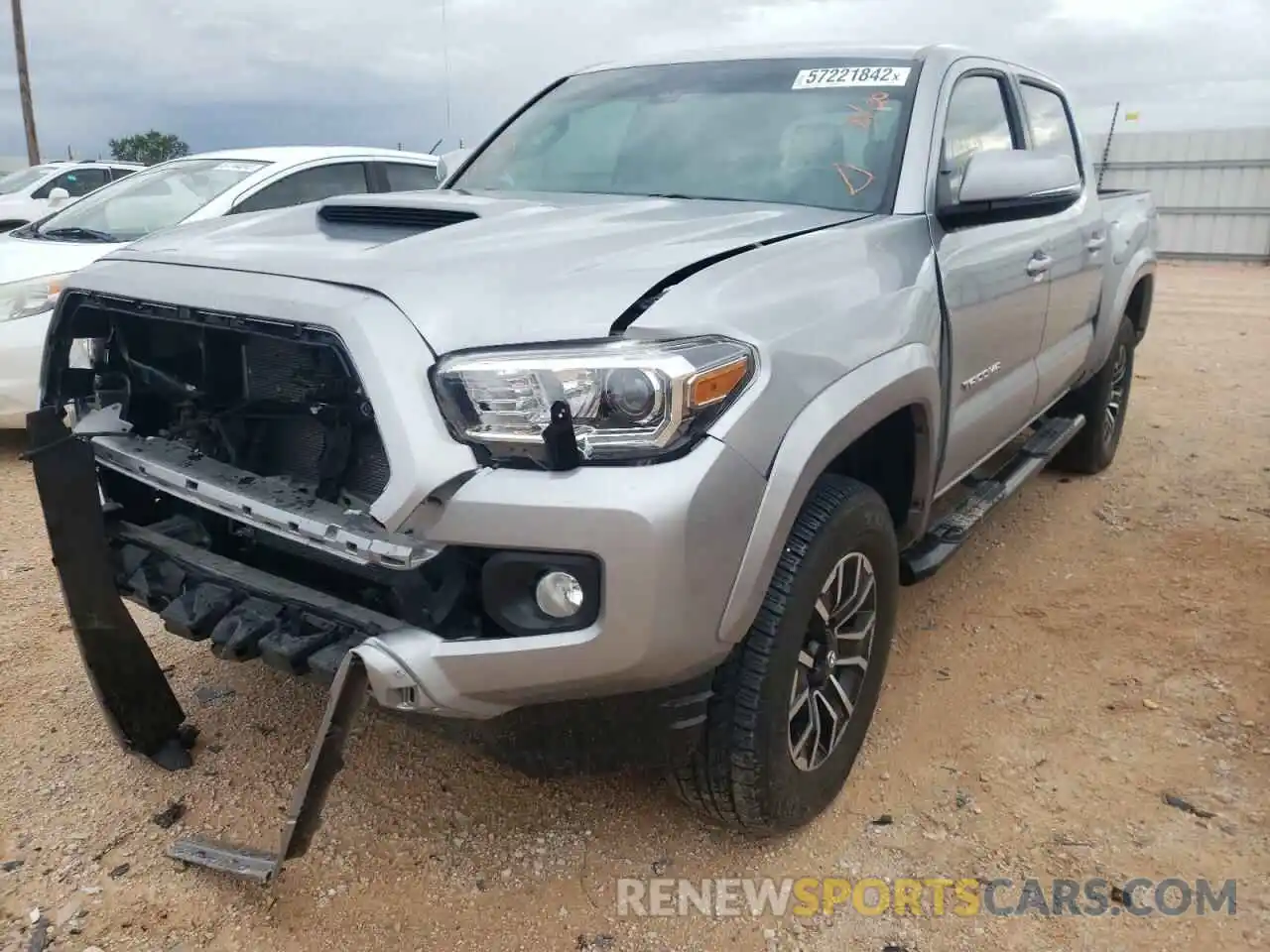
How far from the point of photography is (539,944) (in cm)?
214

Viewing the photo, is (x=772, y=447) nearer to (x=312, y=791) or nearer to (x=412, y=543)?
(x=412, y=543)

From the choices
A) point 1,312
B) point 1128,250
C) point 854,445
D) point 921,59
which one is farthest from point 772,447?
point 1,312

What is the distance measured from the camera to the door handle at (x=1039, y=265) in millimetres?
3421

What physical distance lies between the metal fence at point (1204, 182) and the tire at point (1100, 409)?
545 inches

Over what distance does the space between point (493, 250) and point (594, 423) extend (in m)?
0.49

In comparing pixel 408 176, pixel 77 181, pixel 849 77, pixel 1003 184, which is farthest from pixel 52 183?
pixel 1003 184

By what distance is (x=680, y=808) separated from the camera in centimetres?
253

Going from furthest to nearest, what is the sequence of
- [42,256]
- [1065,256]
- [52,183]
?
[52,183] → [42,256] → [1065,256]

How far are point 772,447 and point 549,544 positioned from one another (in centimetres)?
48

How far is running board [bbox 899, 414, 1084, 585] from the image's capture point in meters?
2.96

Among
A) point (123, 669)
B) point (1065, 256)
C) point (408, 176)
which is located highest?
point (408, 176)

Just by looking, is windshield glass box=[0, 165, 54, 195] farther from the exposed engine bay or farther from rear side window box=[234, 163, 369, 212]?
the exposed engine bay

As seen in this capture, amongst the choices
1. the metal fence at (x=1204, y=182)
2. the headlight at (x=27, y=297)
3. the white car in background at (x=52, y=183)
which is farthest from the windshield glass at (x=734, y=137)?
the metal fence at (x=1204, y=182)

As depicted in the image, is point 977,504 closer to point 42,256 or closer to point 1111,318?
point 1111,318
